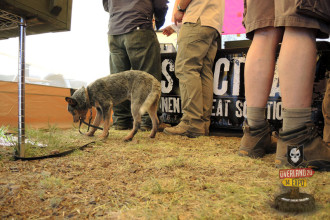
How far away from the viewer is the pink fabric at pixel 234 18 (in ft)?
15.9

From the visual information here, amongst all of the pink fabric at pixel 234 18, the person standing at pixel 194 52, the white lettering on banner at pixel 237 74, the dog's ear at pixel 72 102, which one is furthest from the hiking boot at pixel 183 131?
the pink fabric at pixel 234 18

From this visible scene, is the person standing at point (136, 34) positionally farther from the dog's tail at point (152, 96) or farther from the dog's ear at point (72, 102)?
the dog's ear at point (72, 102)

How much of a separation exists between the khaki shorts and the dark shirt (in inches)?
62.0

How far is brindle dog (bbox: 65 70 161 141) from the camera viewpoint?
7.66 ft

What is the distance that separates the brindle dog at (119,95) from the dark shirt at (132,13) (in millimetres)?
695

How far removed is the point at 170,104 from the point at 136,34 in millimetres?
996

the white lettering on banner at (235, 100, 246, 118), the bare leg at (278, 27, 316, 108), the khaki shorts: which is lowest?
the white lettering on banner at (235, 100, 246, 118)

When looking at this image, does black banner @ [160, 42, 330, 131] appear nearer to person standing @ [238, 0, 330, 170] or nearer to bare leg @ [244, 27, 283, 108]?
bare leg @ [244, 27, 283, 108]

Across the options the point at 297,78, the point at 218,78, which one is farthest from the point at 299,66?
the point at 218,78

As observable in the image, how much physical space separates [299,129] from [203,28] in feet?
5.24

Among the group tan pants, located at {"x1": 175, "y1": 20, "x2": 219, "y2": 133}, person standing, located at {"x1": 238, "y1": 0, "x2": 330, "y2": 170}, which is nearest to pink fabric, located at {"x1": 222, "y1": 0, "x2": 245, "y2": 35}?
tan pants, located at {"x1": 175, "y1": 20, "x2": 219, "y2": 133}

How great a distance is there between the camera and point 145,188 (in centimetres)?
92

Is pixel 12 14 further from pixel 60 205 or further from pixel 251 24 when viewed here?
pixel 251 24

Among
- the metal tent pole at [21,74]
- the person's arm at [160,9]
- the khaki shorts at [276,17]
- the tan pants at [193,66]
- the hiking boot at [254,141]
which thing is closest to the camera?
the khaki shorts at [276,17]
